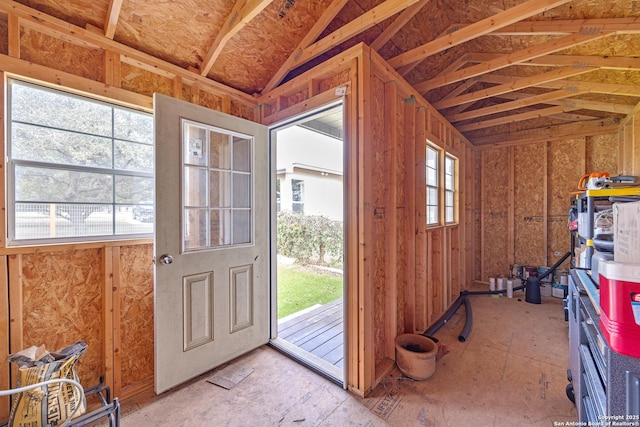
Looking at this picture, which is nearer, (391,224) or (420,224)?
(391,224)

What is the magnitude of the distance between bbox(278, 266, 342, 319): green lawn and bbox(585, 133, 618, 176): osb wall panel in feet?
15.6

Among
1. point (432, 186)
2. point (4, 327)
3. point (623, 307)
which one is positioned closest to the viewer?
point (623, 307)

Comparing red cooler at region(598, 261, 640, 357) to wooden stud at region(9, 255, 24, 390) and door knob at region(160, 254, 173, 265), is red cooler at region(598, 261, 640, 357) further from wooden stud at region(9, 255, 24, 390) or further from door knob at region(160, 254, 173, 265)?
wooden stud at region(9, 255, 24, 390)

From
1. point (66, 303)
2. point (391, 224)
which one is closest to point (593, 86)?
point (391, 224)

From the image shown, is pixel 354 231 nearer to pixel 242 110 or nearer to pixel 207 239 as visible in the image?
pixel 207 239

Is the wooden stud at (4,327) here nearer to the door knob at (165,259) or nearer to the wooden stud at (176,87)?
the door knob at (165,259)

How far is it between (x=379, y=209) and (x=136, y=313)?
222 centimetres

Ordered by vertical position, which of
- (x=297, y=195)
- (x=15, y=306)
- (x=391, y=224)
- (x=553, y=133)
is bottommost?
(x=15, y=306)

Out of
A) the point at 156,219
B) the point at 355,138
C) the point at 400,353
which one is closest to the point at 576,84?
the point at 355,138

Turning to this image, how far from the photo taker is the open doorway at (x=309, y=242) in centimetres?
272

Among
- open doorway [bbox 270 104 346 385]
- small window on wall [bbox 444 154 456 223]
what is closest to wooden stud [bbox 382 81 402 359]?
open doorway [bbox 270 104 346 385]

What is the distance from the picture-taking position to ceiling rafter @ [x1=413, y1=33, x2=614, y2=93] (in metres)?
2.06

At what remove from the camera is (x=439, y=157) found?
3.44 meters

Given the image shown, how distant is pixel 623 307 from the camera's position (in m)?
0.77
